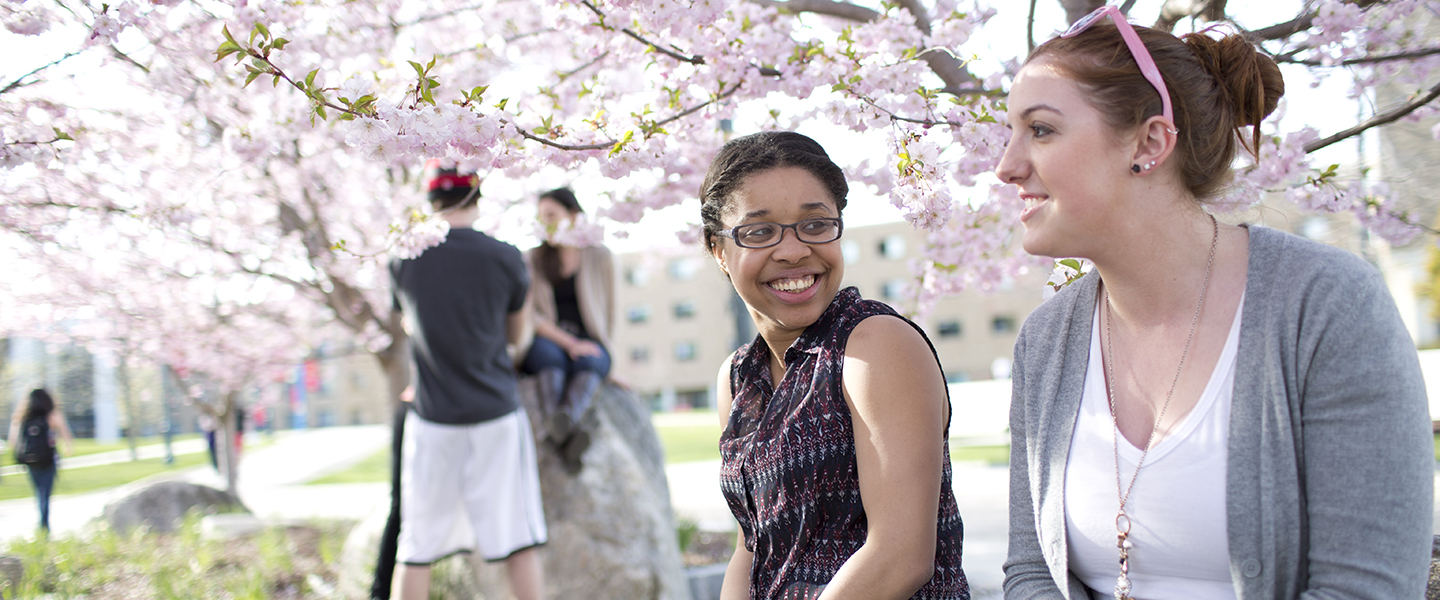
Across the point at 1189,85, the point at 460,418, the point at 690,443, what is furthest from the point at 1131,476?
the point at 690,443

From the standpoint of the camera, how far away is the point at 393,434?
4105 millimetres

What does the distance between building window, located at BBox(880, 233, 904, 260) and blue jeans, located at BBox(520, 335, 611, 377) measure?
41.9 meters

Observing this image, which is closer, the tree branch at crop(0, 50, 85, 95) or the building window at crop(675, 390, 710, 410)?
the tree branch at crop(0, 50, 85, 95)

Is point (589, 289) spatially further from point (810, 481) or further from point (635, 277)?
point (635, 277)

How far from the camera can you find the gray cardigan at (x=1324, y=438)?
128cm

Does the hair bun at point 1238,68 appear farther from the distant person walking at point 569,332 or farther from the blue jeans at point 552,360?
the blue jeans at point 552,360

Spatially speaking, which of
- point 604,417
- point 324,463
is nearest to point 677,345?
point 324,463

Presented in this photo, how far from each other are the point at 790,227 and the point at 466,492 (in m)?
2.55

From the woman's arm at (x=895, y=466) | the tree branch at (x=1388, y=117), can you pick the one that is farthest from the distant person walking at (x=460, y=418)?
the tree branch at (x=1388, y=117)

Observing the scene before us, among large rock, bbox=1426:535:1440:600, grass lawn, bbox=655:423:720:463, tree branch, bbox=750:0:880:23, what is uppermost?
tree branch, bbox=750:0:880:23

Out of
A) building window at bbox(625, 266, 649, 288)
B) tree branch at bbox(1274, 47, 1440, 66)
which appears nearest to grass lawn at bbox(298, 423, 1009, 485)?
tree branch at bbox(1274, 47, 1440, 66)

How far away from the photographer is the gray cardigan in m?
1.28

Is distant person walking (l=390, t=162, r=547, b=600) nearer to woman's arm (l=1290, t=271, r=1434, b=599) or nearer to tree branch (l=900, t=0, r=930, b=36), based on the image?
tree branch (l=900, t=0, r=930, b=36)

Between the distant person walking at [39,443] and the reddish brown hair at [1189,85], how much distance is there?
33.6 ft
